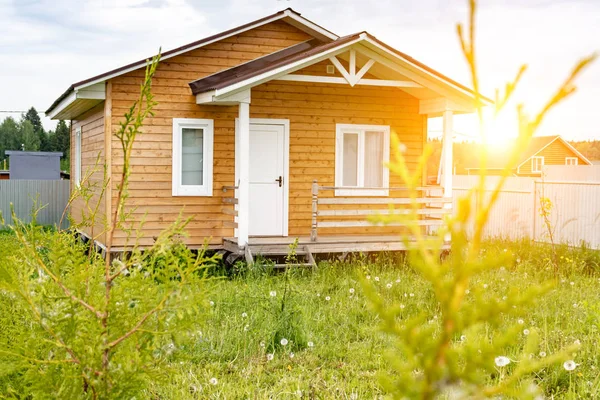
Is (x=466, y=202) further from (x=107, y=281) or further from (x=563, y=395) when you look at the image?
(x=563, y=395)

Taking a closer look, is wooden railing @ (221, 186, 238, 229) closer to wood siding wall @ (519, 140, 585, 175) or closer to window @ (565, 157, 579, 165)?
wood siding wall @ (519, 140, 585, 175)

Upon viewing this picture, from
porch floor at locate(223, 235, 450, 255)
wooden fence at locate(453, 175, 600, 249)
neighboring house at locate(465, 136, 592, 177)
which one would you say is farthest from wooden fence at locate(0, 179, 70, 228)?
neighboring house at locate(465, 136, 592, 177)

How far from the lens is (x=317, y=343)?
6.30m

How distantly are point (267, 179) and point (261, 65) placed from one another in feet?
6.76

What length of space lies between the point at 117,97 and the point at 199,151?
1.64 metres

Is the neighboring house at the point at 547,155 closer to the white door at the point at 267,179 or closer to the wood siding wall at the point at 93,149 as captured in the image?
the wood siding wall at the point at 93,149

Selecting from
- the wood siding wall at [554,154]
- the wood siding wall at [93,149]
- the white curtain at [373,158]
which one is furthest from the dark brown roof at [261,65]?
the wood siding wall at [554,154]

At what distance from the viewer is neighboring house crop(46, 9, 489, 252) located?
11680 mm

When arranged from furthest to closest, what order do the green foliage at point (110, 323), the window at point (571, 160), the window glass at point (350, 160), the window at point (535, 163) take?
the window at point (571, 160), the window at point (535, 163), the window glass at point (350, 160), the green foliage at point (110, 323)

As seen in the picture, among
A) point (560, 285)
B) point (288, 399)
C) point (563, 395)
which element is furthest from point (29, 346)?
point (560, 285)

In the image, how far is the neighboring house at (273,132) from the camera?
1168 cm

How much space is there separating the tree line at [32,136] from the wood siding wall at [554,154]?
129 ft

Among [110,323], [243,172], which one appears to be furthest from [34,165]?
[110,323]

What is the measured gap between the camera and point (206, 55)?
1267 centimetres
